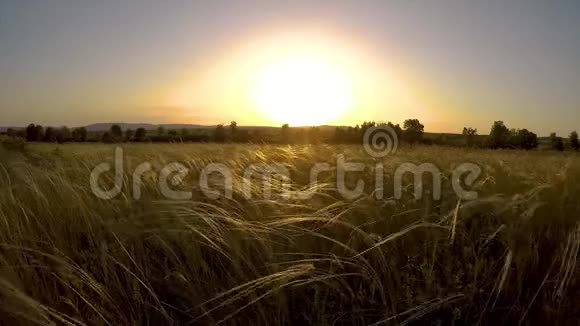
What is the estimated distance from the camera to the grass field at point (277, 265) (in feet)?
4.85

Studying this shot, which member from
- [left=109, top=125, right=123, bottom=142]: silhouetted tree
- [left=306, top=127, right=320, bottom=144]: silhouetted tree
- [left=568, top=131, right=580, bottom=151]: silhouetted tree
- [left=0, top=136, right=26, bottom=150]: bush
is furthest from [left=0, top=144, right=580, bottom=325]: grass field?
[left=568, top=131, right=580, bottom=151]: silhouetted tree

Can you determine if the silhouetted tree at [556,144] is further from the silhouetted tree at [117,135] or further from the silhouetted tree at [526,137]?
the silhouetted tree at [117,135]

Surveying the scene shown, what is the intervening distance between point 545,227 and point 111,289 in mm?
2025

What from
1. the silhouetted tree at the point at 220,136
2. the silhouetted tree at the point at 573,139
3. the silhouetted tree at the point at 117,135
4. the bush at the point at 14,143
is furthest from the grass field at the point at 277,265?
the silhouetted tree at the point at 573,139

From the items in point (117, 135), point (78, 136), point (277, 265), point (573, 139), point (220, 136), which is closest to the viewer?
point (277, 265)

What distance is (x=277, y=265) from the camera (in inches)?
65.7

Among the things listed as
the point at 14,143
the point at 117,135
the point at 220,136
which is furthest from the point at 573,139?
the point at 14,143

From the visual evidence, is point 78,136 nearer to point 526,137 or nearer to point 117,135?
point 117,135

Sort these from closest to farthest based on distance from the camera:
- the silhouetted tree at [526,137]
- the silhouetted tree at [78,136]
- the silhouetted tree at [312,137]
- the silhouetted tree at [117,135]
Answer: the silhouetted tree at [312,137], the silhouetted tree at [117,135], the silhouetted tree at [78,136], the silhouetted tree at [526,137]

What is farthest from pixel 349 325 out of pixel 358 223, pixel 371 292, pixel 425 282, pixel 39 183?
pixel 39 183

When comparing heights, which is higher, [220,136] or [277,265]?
[220,136]

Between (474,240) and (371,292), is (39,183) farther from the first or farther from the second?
(474,240)

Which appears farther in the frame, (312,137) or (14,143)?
(312,137)

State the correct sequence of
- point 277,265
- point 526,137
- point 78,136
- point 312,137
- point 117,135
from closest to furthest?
1. point 277,265
2. point 312,137
3. point 117,135
4. point 78,136
5. point 526,137
